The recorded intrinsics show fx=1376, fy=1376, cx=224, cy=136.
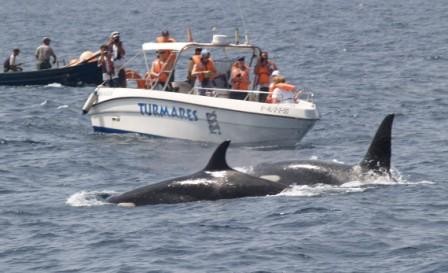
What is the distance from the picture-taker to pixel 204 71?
36.3 meters

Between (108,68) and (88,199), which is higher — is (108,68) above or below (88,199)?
above

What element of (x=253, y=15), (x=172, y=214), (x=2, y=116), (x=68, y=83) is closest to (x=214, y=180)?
(x=172, y=214)

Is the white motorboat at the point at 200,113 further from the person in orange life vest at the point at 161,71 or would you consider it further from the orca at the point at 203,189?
the orca at the point at 203,189

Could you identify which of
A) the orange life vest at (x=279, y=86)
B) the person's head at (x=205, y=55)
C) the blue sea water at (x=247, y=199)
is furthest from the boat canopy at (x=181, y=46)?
the blue sea water at (x=247, y=199)

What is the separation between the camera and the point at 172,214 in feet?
83.2

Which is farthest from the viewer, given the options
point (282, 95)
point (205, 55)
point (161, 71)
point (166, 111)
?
point (161, 71)

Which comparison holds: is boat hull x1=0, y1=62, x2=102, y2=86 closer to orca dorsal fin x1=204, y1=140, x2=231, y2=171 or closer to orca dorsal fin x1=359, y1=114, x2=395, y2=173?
orca dorsal fin x1=359, y1=114, x2=395, y2=173

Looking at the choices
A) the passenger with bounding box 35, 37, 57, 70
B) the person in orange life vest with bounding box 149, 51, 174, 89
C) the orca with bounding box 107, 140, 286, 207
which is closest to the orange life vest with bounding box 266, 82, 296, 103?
the person in orange life vest with bounding box 149, 51, 174, 89

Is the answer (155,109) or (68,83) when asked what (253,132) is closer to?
(155,109)

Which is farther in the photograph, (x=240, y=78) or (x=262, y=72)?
(x=262, y=72)

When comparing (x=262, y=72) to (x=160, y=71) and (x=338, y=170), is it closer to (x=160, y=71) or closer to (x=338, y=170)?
(x=160, y=71)

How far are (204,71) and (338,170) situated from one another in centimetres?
914

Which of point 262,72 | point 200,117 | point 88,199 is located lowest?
point 88,199

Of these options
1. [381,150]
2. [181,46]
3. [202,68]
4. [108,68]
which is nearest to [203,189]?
[381,150]
